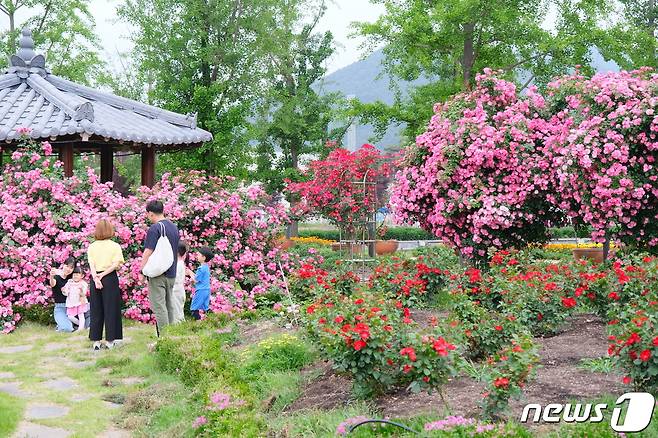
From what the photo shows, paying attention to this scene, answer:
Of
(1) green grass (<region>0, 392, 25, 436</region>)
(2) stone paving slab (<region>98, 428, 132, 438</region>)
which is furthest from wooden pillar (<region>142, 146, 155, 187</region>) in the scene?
(2) stone paving slab (<region>98, 428, 132, 438</region>)

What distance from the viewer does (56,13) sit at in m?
26.1

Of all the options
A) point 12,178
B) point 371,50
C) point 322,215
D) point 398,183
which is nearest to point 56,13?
point 371,50

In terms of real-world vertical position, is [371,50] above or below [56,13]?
below

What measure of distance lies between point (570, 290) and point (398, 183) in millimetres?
4782

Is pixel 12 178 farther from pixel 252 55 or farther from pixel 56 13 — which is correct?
pixel 56 13

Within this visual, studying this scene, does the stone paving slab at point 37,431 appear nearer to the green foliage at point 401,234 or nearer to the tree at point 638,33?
the tree at point 638,33

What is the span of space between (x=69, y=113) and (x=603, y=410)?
10.1 meters

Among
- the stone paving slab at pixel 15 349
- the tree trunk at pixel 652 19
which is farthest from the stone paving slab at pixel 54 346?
the tree trunk at pixel 652 19

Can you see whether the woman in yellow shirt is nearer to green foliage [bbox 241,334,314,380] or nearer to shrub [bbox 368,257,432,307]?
green foliage [bbox 241,334,314,380]

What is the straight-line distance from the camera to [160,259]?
26.6 ft

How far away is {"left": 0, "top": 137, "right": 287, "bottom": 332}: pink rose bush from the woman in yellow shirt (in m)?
1.73

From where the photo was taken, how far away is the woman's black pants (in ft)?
27.8

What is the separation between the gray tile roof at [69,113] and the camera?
11.8 metres

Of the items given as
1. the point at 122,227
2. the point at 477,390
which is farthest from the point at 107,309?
the point at 477,390
